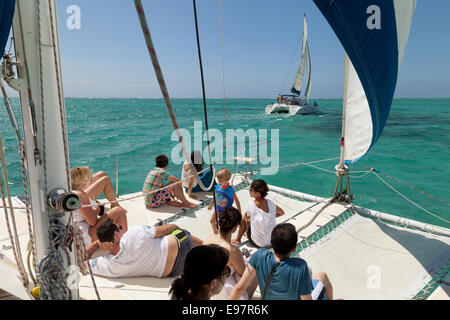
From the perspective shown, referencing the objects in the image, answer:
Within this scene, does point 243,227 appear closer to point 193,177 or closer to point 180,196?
point 180,196

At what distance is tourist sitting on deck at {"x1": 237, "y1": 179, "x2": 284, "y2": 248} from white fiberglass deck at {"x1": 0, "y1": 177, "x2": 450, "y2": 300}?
0.17m

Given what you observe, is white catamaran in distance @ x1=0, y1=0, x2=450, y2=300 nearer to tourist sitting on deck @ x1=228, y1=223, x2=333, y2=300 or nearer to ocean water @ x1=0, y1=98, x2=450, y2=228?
ocean water @ x1=0, y1=98, x2=450, y2=228

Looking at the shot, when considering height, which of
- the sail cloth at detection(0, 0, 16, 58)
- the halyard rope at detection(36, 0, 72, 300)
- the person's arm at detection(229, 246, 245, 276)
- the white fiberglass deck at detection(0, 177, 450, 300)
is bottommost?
the white fiberglass deck at detection(0, 177, 450, 300)

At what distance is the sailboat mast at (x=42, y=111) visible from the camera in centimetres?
141

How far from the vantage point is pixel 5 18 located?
1306 millimetres

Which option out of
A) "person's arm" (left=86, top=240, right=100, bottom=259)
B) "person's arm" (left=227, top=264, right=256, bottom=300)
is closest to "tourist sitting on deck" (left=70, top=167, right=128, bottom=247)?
"person's arm" (left=86, top=240, right=100, bottom=259)

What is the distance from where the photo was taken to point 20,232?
3260 mm

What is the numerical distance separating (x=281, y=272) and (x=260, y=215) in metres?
1.39

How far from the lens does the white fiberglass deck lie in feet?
7.77

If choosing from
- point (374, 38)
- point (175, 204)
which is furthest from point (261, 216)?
point (374, 38)

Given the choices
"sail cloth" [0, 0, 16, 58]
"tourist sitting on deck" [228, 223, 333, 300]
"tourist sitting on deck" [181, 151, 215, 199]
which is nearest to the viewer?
"sail cloth" [0, 0, 16, 58]

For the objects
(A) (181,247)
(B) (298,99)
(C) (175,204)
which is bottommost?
(C) (175,204)
